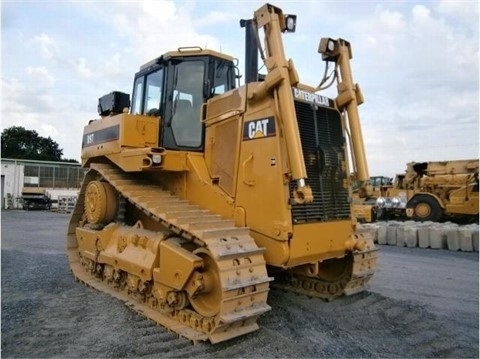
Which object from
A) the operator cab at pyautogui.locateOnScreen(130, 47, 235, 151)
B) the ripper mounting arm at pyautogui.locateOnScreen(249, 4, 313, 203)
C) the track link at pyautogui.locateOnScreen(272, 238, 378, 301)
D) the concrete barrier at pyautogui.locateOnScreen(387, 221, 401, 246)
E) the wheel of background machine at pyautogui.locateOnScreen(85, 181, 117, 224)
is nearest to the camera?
the ripper mounting arm at pyautogui.locateOnScreen(249, 4, 313, 203)

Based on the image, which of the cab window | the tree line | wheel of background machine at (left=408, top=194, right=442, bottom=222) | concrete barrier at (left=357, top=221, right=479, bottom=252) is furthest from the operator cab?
the tree line

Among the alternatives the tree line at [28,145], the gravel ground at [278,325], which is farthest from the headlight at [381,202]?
the tree line at [28,145]

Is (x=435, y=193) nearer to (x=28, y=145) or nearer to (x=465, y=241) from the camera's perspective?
(x=465, y=241)

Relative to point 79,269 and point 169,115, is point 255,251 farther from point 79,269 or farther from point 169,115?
point 79,269

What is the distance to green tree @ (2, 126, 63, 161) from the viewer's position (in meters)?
51.7

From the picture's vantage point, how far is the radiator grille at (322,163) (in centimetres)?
519

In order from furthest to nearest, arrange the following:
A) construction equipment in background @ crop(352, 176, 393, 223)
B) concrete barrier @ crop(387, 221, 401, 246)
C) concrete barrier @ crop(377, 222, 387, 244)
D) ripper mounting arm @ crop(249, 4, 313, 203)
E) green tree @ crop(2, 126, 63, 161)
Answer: green tree @ crop(2, 126, 63, 161) < concrete barrier @ crop(377, 222, 387, 244) < concrete barrier @ crop(387, 221, 401, 246) < construction equipment in background @ crop(352, 176, 393, 223) < ripper mounting arm @ crop(249, 4, 313, 203)

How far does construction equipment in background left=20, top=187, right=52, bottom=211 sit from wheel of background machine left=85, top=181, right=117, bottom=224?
87.5 ft

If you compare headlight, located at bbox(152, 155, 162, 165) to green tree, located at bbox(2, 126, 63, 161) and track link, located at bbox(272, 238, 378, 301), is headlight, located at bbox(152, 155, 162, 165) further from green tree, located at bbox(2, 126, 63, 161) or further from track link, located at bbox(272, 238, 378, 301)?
green tree, located at bbox(2, 126, 63, 161)

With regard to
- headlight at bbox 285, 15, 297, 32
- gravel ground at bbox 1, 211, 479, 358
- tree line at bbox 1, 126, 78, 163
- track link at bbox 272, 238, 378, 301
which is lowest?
gravel ground at bbox 1, 211, 479, 358

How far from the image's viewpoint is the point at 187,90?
20.4ft

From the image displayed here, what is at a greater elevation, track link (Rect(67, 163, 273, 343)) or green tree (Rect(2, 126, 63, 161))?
green tree (Rect(2, 126, 63, 161))

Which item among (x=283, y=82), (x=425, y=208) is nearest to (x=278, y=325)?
(x=283, y=82)

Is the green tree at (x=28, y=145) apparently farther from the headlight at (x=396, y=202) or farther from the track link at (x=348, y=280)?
the track link at (x=348, y=280)
